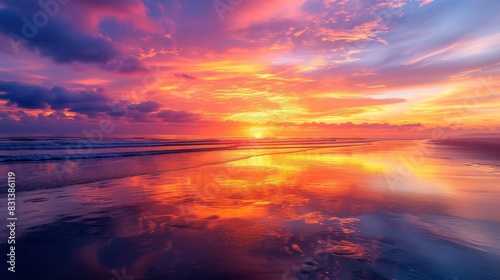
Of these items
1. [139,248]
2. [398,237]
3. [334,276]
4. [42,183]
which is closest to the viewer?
[334,276]

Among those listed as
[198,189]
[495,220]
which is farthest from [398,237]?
[198,189]

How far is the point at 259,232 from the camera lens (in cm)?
693

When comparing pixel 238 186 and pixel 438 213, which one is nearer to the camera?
pixel 438 213

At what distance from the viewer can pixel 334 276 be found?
475 centimetres

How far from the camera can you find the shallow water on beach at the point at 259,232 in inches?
198

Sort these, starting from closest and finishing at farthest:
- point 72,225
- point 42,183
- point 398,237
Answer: point 398,237 → point 72,225 → point 42,183

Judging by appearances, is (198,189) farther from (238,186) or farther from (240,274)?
(240,274)

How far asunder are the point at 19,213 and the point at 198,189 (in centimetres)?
641

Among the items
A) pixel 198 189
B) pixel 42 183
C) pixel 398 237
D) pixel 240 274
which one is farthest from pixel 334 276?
pixel 42 183

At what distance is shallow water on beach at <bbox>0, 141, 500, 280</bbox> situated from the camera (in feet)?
16.5

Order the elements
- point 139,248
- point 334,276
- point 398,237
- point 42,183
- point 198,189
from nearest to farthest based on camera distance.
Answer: point 334,276 < point 139,248 < point 398,237 < point 198,189 < point 42,183

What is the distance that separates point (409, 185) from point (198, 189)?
10.4m

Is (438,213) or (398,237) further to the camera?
(438,213)

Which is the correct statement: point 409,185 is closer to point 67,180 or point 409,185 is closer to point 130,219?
point 130,219
